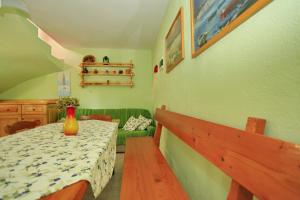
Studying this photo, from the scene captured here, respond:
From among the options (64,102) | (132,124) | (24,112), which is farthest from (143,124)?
(24,112)

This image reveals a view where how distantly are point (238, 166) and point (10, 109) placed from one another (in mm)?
4112

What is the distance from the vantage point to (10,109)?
3.21 m

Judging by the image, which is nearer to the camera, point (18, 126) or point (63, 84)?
point (18, 126)

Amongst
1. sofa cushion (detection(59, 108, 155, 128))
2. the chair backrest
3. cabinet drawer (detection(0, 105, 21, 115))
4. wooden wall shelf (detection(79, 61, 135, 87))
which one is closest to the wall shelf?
wooden wall shelf (detection(79, 61, 135, 87))

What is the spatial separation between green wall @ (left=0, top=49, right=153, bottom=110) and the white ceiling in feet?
1.57

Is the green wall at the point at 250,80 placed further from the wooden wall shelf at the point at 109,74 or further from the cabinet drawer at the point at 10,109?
the cabinet drawer at the point at 10,109

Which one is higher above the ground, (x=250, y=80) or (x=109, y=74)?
(x=109, y=74)

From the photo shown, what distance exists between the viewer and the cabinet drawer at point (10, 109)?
3180 mm

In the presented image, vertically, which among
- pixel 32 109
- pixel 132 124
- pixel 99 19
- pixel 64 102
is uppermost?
pixel 99 19

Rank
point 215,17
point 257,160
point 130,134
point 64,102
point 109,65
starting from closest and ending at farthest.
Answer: point 257,160, point 215,17, point 130,134, point 64,102, point 109,65

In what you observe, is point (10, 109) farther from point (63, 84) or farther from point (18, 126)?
point (18, 126)

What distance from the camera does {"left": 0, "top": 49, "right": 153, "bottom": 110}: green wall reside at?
3.79m

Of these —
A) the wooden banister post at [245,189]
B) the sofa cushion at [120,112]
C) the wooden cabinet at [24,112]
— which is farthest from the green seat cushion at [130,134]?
the wooden banister post at [245,189]

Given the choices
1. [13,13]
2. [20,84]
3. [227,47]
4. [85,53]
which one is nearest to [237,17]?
[227,47]
